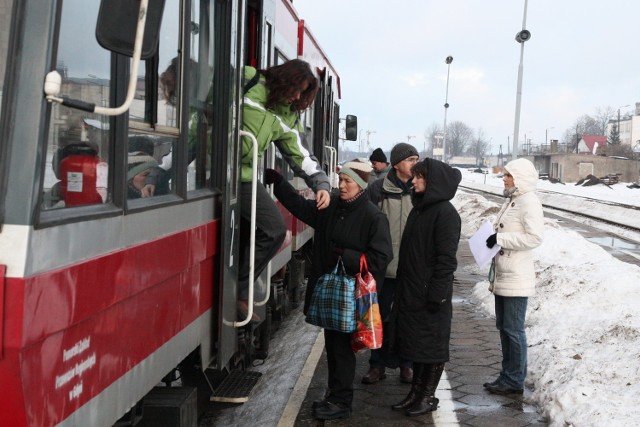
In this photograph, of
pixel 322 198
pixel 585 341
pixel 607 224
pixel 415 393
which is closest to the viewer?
pixel 322 198

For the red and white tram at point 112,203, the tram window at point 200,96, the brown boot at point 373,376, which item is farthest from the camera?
the brown boot at point 373,376

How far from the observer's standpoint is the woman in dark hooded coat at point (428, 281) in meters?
5.83

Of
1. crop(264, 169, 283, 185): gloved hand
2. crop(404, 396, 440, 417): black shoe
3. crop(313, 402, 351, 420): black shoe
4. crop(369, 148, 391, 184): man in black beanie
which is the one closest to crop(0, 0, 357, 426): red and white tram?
crop(264, 169, 283, 185): gloved hand

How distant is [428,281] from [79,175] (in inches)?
137

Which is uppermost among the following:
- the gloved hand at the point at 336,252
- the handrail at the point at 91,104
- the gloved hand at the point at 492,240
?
the handrail at the point at 91,104

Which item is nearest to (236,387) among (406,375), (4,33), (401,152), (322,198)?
(322,198)

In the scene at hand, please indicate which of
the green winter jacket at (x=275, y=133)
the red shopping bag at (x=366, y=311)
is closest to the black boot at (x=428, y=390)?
the red shopping bag at (x=366, y=311)

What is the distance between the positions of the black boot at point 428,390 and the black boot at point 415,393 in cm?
3

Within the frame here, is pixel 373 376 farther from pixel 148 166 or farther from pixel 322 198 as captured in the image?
pixel 148 166

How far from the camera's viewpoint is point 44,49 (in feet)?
8.16

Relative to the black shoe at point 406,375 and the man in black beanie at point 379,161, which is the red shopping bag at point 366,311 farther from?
the man in black beanie at point 379,161

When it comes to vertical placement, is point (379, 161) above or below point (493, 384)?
above

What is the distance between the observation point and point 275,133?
206 inches

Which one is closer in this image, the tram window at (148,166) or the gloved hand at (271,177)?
the tram window at (148,166)
